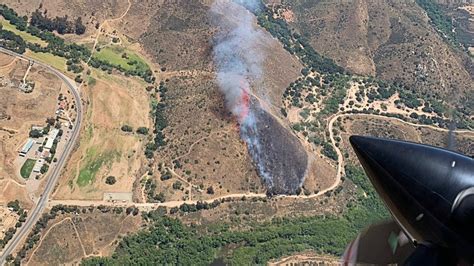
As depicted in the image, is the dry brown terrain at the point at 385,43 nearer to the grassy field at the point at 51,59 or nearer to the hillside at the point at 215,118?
the hillside at the point at 215,118

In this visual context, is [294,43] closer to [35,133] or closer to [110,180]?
[110,180]

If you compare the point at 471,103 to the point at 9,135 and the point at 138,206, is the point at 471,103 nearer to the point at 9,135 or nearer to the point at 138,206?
the point at 138,206

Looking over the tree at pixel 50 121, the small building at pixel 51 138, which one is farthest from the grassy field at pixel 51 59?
the small building at pixel 51 138

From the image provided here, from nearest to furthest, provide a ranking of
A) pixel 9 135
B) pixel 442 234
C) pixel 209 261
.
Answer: pixel 442 234 → pixel 209 261 → pixel 9 135

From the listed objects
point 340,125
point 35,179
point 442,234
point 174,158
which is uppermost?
point 442,234

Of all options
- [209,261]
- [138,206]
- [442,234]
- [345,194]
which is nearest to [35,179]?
[138,206]

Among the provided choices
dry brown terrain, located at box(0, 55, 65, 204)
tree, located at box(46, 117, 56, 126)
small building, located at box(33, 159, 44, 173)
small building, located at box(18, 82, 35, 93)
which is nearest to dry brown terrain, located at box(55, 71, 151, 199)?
small building, located at box(33, 159, 44, 173)

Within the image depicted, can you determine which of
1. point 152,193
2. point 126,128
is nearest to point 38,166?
point 126,128

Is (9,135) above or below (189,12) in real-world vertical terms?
below
